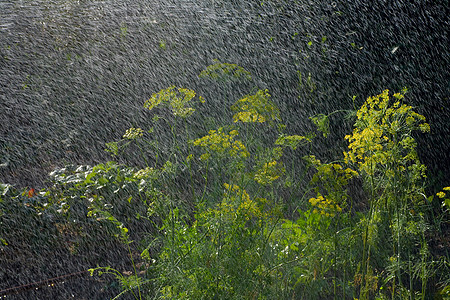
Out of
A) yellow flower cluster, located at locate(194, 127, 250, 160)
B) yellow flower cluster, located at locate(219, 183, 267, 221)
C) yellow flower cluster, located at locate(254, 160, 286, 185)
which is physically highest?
yellow flower cluster, located at locate(194, 127, 250, 160)

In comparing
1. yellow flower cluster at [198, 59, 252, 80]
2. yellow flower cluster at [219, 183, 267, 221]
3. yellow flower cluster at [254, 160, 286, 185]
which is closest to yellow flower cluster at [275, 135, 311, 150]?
yellow flower cluster at [254, 160, 286, 185]

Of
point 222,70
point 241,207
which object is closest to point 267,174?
point 241,207

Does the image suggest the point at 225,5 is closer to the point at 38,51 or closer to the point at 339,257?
the point at 38,51

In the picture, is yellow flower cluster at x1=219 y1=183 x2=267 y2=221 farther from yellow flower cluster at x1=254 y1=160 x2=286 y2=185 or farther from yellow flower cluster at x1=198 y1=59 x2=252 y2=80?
yellow flower cluster at x1=198 y1=59 x2=252 y2=80

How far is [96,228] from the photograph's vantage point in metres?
3.99

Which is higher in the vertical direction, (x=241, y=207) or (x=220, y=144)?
(x=220, y=144)

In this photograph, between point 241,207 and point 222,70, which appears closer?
point 241,207

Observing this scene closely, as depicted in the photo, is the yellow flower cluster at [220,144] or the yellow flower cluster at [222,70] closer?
the yellow flower cluster at [220,144]

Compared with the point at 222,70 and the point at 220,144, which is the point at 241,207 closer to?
the point at 220,144

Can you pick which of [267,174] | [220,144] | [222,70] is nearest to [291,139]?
[267,174]

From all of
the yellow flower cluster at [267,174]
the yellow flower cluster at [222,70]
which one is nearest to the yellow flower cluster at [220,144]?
the yellow flower cluster at [267,174]

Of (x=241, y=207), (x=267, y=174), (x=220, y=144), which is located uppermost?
(x=220, y=144)

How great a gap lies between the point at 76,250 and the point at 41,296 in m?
0.58

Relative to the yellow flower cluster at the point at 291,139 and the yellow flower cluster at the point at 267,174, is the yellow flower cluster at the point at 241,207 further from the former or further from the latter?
the yellow flower cluster at the point at 291,139
